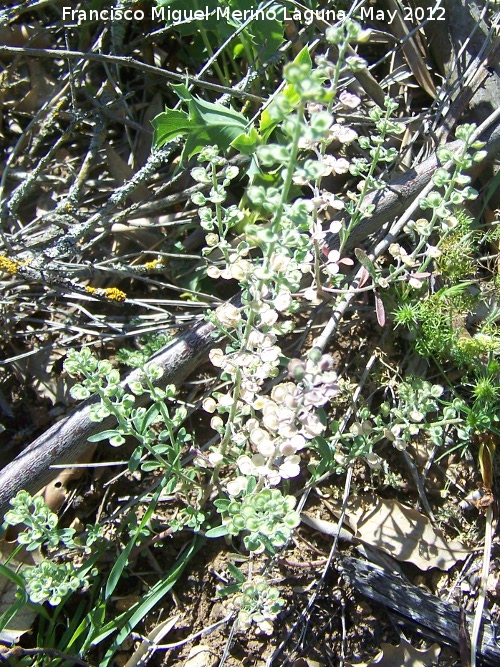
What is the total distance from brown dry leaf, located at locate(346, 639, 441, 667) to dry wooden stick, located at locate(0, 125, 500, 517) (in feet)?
4.29

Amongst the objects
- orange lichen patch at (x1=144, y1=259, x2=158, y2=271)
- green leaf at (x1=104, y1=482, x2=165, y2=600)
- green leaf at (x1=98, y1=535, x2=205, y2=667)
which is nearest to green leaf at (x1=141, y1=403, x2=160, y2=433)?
green leaf at (x1=104, y1=482, x2=165, y2=600)

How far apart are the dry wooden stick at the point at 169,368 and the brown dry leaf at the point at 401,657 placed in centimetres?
131

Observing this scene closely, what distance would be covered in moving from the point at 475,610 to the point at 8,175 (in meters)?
2.88

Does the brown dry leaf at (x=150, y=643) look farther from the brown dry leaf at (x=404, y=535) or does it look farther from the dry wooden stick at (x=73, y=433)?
the brown dry leaf at (x=404, y=535)

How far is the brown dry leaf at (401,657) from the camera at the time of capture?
220 cm

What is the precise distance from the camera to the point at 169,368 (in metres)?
2.41

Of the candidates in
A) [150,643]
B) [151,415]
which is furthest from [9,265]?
[150,643]

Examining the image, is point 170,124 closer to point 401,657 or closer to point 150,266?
point 150,266

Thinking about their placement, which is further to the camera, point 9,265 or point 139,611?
point 9,265

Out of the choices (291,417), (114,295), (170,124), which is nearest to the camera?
(291,417)

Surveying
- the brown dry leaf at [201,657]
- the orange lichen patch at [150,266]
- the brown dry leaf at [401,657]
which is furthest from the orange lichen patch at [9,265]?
the brown dry leaf at [401,657]

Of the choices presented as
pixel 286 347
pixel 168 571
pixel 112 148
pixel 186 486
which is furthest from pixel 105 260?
pixel 168 571

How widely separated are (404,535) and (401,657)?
443mm

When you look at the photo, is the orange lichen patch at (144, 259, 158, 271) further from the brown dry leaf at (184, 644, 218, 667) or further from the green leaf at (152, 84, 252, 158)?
the brown dry leaf at (184, 644, 218, 667)
